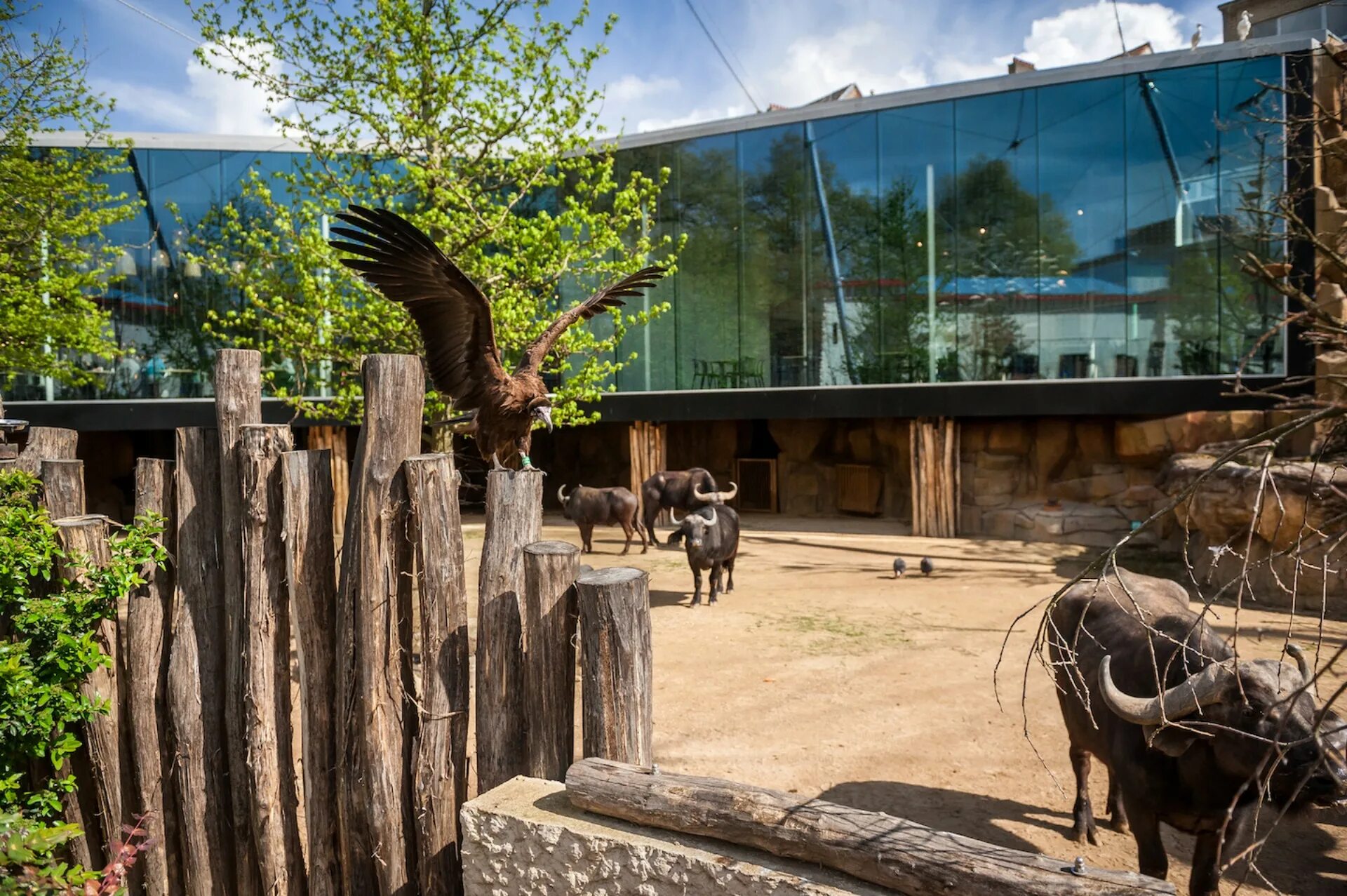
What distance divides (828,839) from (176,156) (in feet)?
68.9

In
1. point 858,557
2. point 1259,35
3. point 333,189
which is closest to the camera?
point 333,189

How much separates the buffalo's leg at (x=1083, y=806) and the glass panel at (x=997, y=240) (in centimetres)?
1219

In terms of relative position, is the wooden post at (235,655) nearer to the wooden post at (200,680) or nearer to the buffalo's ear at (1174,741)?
the wooden post at (200,680)

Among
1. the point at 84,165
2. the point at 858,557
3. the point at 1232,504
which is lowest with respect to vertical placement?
the point at 858,557

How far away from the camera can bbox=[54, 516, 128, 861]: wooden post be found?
4270mm

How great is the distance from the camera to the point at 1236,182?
14930 mm

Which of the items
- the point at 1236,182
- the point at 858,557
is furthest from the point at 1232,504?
the point at 1236,182

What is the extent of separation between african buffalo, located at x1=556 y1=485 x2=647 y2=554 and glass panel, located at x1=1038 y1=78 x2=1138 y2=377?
754 centimetres

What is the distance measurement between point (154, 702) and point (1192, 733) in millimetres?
4399

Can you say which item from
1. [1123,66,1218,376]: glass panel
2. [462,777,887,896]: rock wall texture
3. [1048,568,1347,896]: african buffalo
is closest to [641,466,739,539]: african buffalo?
[1123,66,1218,376]: glass panel

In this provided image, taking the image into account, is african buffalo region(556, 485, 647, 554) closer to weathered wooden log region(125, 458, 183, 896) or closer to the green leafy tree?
the green leafy tree

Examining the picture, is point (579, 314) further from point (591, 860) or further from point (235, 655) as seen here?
point (591, 860)

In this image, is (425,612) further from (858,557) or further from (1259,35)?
(1259,35)

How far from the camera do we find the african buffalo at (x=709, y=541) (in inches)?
433
